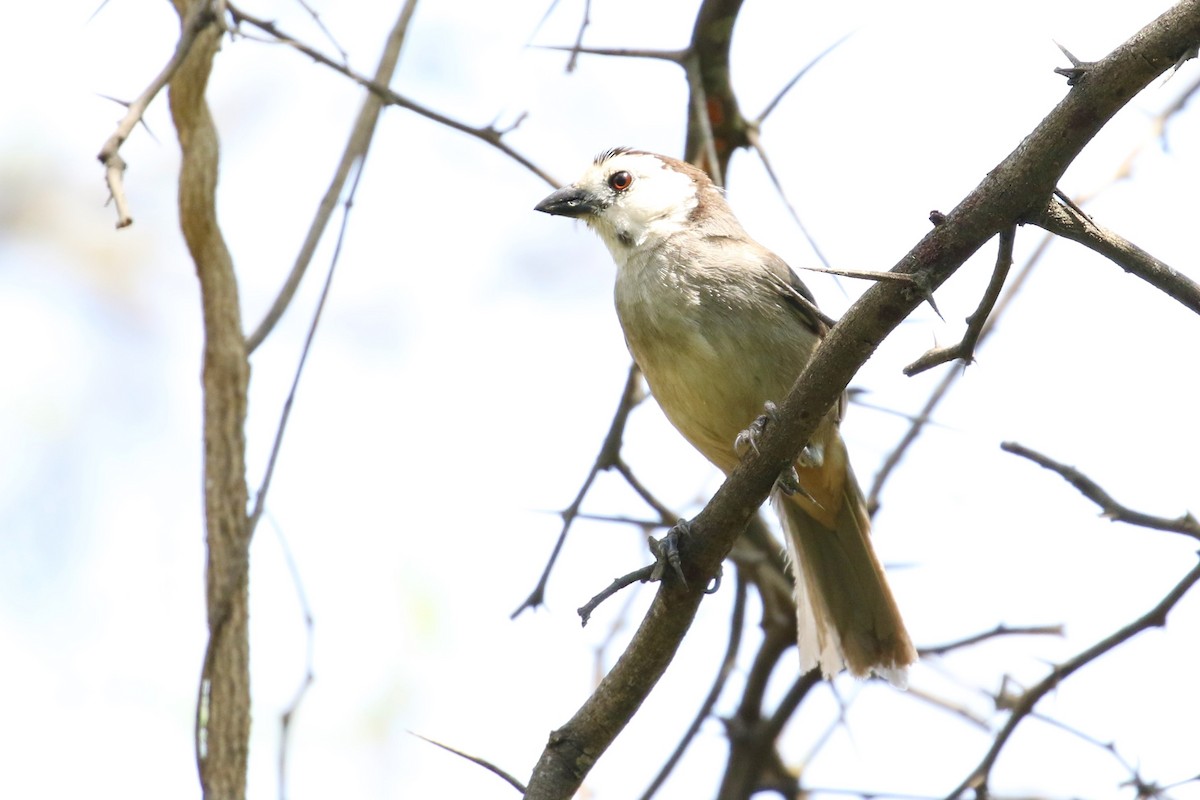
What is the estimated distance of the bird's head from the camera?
516cm

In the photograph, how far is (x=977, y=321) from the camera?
2594mm

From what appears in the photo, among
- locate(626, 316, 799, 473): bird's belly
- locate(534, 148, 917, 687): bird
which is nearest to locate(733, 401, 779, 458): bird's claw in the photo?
locate(534, 148, 917, 687): bird

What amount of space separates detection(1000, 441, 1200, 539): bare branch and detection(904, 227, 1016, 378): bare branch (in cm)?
52

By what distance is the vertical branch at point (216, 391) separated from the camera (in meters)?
3.98

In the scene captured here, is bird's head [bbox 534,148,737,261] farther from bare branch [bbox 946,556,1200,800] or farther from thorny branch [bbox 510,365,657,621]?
bare branch [bbox 946,556,1200,800]

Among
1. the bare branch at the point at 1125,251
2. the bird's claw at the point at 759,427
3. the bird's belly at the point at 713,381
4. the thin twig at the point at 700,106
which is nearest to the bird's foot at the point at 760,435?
the bird's claw at the point at 759,427

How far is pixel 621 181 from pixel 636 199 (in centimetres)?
17

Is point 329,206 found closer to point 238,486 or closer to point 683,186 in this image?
point 238,486

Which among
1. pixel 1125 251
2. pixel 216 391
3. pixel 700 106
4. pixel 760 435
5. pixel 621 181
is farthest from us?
pixel 621 181

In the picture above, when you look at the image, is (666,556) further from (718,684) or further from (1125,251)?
(718,684)

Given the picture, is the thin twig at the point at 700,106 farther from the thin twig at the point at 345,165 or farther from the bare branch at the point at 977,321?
the bare branch at the point at 977,321

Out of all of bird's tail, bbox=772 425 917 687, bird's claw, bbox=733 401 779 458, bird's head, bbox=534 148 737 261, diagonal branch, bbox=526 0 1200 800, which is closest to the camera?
diagonal branch, bbox=526 0 1200 800

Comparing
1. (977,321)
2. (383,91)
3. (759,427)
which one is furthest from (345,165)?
(977,321)

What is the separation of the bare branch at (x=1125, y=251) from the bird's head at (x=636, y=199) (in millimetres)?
2525
